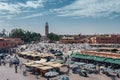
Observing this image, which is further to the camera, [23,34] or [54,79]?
[23,34]

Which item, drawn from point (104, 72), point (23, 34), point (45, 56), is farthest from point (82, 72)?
point (23, 34)

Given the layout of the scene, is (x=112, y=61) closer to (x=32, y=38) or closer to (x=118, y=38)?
(x=118, y=38)

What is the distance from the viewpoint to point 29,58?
56281 millimetres

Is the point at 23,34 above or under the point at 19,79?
above

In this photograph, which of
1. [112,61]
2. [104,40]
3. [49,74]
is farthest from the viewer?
[104,40]

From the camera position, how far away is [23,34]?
123 m

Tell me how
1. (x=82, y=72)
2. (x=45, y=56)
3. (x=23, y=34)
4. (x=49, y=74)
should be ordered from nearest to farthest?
(x=49, y=74)
(x=82, y=72)
(x=45, y=56)
(x=23, y=34)

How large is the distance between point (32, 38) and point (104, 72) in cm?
9647

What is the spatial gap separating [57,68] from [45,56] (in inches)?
583

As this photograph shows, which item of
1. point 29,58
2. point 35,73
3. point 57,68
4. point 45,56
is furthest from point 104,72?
point 29,58

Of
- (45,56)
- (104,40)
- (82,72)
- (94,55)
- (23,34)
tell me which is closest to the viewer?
(82,72)

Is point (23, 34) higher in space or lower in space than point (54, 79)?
higher

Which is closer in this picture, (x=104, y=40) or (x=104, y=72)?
(x=104, y=72)

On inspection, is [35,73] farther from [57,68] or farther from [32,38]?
[32,38]
